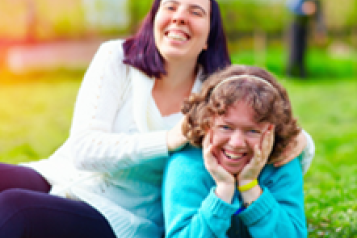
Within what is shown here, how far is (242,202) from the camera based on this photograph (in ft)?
6.41

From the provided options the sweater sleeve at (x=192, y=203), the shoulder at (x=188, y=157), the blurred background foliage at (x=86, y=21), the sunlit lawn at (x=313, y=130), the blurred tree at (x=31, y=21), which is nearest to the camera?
the sweater sleeve at (x=192, y=203)

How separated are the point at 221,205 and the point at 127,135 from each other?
26.7 inches

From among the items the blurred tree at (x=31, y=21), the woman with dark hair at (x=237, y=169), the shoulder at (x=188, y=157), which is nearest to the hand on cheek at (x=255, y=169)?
the woman with dark hair at (x=237, y=169)

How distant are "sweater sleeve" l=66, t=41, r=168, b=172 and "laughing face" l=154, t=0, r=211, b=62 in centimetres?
27

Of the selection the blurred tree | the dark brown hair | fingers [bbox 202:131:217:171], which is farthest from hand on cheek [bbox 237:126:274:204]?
the blurred tree

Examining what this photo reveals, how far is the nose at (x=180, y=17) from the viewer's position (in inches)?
89.7

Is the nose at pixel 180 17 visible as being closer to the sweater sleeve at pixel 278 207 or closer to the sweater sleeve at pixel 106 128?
the sweater sleeve at pixel 106 128

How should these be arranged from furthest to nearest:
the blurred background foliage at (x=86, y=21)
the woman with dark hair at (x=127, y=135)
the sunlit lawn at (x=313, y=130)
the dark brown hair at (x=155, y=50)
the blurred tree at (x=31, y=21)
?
1. the blurred tree at (x=31, y=21)
2. the blurred background foliage at (x=86, y=21)
3. the sunlit lawn at (x=313, y=130)
4. the dark brown hair at (x=155, y=50)
5. the woman with dark hair at (x=127, y=135)

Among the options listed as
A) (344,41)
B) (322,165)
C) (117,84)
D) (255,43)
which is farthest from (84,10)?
(117,84)

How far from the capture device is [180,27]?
2291mm

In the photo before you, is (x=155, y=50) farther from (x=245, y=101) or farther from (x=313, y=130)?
(x=313, y=130)

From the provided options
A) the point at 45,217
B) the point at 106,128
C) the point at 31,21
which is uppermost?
the point at 106,128

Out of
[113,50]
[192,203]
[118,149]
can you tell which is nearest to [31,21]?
[113,50]

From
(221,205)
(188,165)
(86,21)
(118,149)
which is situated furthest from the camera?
(86,21)
